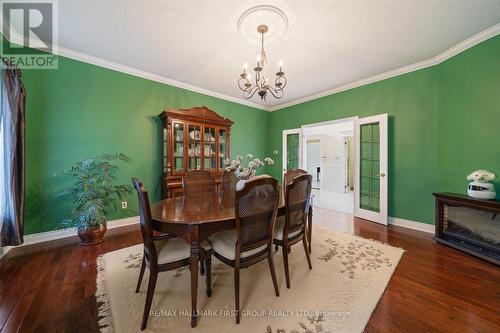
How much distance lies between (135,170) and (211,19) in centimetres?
266

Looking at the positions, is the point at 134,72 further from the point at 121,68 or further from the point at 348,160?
the point at 348,160

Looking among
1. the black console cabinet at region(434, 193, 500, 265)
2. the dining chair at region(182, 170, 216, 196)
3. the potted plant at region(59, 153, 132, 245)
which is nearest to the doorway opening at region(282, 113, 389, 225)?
the black console cabinet at region(434, 193, 500, 265)

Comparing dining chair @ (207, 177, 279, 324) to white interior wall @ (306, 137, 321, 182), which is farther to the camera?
white interior wall @ (306, 137, 321, 182)

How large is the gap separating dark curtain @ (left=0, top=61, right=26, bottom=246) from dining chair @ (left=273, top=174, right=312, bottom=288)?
2.92 m

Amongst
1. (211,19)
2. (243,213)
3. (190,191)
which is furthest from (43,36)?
(243,213)

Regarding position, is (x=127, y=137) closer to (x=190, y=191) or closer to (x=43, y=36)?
(x=43, y=36)

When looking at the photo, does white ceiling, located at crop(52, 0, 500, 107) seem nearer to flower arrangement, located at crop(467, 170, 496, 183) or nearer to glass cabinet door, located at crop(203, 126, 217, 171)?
glass cabinet door, located at crop(203, 126, 217, 171)

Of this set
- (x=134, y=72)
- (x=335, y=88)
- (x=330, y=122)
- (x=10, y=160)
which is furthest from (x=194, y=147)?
(x=335, y=88)

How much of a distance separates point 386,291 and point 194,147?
3.44 meters

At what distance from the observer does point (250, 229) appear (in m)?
1.47

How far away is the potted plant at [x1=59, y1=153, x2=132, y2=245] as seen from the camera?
2.49 m

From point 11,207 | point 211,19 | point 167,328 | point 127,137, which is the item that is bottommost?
point 167,328

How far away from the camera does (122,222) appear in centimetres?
324

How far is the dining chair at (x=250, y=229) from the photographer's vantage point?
4.55ft
